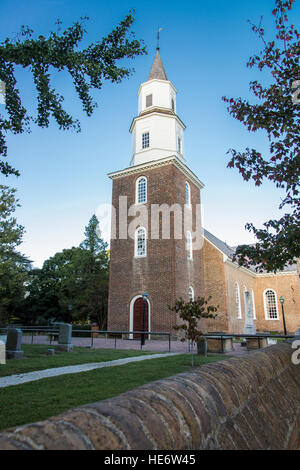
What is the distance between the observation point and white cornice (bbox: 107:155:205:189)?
23141mm

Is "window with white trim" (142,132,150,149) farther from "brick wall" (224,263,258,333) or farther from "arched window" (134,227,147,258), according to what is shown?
"brick wall" (224,263,258,333)

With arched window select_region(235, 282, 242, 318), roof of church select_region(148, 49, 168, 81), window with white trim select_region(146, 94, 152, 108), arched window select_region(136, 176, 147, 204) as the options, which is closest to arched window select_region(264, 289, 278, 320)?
arched window select_region(235, 282, 242, 318)

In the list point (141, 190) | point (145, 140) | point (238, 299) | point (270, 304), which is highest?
point (145, 140)

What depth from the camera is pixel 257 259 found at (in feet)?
18.5

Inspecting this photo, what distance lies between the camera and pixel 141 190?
79.9 feet

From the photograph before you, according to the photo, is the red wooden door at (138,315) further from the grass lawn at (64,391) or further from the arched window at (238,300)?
the grass lawn at (64,391)

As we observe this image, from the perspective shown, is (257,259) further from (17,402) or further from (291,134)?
(17,402)

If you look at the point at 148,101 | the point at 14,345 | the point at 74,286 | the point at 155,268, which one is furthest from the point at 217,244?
the point at 14,345

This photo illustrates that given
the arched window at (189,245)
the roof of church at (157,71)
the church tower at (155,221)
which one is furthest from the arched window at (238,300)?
the roof of church at (157,71)

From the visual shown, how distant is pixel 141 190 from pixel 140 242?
4.33 metres

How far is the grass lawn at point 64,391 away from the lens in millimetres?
4426

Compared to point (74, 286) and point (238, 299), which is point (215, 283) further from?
point (74, 286)

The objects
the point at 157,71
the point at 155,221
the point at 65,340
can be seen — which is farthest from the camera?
the point at 157,71

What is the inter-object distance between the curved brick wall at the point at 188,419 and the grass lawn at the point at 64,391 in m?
3.08
